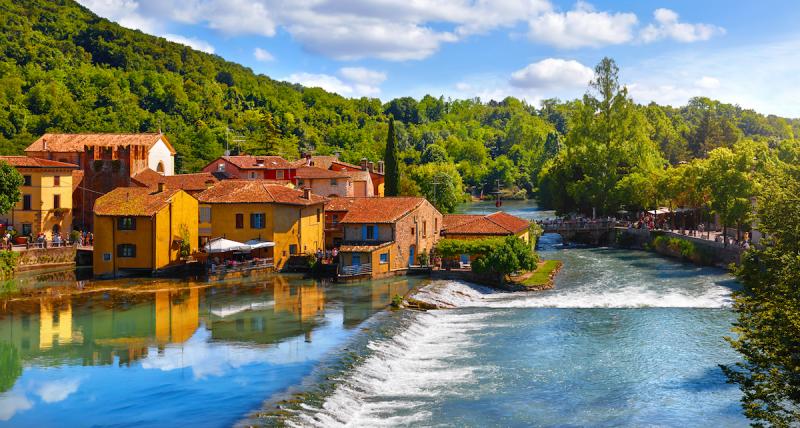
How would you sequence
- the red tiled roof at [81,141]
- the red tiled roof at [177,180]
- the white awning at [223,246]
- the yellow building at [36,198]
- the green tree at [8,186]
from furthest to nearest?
the red tiled roof at [81,141], the red tiled roof at [177,180], the yellow building at [36,198], the green tree at [8,186], the white awning at [223,246]

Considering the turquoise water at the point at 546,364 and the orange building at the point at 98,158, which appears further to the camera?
the orange building at the point at 98,158

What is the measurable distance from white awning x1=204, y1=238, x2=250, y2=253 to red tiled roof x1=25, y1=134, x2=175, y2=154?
85.3 feet

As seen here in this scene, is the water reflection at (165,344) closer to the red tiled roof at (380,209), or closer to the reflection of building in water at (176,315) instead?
the reflection of building in water at (176,315)

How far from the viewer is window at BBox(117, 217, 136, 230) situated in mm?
57344

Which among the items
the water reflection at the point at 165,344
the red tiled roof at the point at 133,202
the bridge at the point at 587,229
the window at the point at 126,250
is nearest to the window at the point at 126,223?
the red tiled roof at the point at 133,202

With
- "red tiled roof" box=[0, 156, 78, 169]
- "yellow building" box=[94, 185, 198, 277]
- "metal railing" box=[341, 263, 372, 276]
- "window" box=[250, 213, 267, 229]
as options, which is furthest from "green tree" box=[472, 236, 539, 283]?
"red tiled roof" box=[0, 156, 78, 169]

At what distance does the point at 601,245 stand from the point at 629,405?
55644mm

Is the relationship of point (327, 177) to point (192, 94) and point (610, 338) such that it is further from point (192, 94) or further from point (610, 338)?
point (192, 94)

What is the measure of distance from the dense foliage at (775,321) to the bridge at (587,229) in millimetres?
50494

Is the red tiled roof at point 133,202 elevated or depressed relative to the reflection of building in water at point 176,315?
elevated

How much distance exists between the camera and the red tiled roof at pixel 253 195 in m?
59.2

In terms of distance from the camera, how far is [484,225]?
61219 millimetres

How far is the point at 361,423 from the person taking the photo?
85.5 ft

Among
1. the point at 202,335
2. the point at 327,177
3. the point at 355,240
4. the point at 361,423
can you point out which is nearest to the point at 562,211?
the point at 327,177
